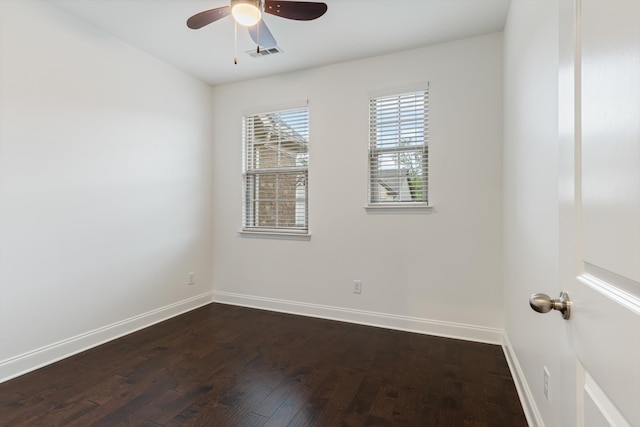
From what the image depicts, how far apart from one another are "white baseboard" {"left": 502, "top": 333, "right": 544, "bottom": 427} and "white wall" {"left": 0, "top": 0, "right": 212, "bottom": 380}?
10.7 feet

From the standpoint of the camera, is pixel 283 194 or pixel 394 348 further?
pixel 283 194

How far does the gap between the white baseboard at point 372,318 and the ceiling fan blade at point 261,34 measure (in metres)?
2.58

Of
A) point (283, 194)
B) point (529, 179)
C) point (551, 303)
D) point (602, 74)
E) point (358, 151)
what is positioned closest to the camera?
point (602, 74)

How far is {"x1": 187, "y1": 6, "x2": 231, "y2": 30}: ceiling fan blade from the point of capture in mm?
2023

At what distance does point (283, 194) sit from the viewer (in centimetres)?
375

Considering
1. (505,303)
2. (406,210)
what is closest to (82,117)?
(406,210)

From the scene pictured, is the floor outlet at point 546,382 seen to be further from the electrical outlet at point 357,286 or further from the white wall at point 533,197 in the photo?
the electrical outlet at point 357,286

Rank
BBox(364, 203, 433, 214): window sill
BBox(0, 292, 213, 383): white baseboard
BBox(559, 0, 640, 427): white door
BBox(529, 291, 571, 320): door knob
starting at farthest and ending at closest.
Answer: BBox(364, 203, 433, 214): window sill → BBox(0, 292, 213, 383): white baseboard → BBox(529, 291, 571, 320): door knob → BBox(559, 0, 640, 427): white door

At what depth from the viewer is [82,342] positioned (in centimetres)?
266

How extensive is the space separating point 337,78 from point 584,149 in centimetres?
306

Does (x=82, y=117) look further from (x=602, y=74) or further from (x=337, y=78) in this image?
(x=602, y=74)

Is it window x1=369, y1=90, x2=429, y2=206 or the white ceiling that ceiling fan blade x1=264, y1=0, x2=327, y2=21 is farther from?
window x1=369, y1=90, x2=429, y2=206

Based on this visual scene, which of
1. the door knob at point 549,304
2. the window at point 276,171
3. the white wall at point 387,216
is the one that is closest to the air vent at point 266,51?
the white wall at point 387,216

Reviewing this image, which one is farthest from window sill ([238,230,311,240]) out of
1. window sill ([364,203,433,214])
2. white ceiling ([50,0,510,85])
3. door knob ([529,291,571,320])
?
door knob ([529,291,571,320])
